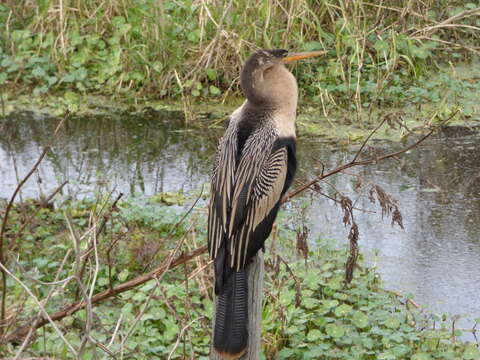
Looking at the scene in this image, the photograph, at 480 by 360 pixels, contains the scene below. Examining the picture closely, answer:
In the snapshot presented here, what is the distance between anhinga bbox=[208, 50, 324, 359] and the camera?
8.49ft

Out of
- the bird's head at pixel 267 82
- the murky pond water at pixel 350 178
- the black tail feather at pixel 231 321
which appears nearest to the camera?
the black tail feather at pixel 231 321

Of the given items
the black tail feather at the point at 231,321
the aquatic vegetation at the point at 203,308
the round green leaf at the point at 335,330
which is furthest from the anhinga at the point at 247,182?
the round green leaf at the point at 335,330

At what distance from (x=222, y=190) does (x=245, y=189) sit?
8 centimetres

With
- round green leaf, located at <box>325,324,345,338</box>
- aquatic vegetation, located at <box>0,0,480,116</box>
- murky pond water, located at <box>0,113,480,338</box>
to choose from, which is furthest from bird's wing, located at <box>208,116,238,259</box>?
aquatic vegetation, located at <box>0,0,480,116</box>

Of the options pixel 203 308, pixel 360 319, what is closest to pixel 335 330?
pixel 360 319

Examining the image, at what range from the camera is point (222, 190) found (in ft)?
9.43

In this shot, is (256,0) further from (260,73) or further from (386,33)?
(260,73)

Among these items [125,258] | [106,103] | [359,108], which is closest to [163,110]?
[106,103]

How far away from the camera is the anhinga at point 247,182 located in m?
2.59

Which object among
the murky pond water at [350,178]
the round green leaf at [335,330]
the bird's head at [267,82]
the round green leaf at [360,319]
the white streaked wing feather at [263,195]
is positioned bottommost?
the round green leaf at [335,330]

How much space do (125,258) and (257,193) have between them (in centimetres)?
171

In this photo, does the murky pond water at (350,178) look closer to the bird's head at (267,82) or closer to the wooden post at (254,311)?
the bird's head at (267,82)

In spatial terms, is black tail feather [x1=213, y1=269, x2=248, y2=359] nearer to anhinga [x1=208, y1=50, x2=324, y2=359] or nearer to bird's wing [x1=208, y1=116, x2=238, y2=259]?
anhinga [x1=208, y1=50, x2=324, y2=359]

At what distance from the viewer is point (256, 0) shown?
7.16 meters
